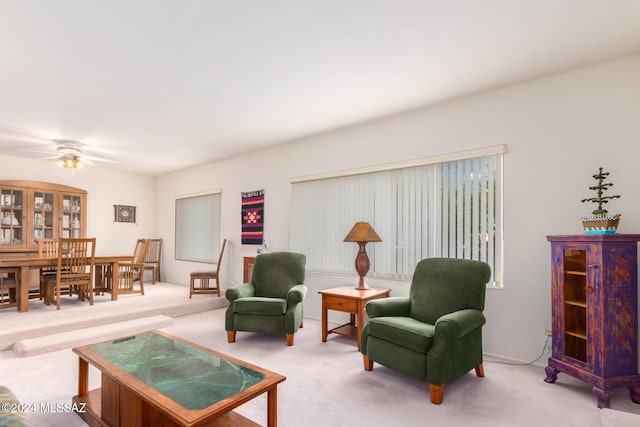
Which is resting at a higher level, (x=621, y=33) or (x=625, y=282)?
(x=621, y=33)

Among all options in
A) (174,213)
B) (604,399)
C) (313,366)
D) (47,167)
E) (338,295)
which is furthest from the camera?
(174,213)

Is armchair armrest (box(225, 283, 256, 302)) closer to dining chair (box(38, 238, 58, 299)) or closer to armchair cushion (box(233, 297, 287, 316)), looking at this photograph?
armchair cushion (box(233, 297, 287, 316))

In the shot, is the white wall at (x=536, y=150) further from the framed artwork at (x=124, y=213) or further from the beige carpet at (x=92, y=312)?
the framed artwork at (x=124, y=213)

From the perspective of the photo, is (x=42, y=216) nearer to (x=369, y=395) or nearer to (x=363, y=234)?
(x=363, y=234)

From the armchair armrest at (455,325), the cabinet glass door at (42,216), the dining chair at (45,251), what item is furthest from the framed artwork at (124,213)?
the armchair armrest at (455,325)

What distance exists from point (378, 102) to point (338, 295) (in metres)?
2.08

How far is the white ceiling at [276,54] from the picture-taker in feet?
7.04

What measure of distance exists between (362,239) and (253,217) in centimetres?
253

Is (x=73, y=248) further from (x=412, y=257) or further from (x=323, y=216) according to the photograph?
(x=412, y=257)

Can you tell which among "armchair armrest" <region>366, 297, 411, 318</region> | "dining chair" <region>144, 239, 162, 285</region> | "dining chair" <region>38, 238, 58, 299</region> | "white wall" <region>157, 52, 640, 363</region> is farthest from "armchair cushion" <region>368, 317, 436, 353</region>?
"dining chair" <region>144, 239, 162, 285</region>

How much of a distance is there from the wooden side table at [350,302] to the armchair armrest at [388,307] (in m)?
0.40

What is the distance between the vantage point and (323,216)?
15.5 feet

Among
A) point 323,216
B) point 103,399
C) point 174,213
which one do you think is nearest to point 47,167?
point 174,213

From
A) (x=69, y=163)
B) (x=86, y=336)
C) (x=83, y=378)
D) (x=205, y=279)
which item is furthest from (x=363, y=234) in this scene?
(x=69, y=163)
